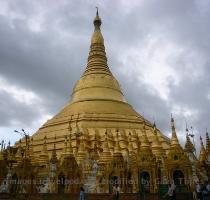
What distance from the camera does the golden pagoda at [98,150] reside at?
32.5 metres

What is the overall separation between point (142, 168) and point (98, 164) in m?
4.61

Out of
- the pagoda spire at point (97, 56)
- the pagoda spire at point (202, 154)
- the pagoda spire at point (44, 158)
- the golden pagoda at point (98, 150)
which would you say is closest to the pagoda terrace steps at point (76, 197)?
the golden pagoda at point (98, 150)

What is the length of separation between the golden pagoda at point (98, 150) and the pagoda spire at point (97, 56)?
183 millimetres

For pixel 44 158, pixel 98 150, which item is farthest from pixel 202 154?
pixel 44 158

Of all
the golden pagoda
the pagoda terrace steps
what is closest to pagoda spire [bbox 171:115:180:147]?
the golden pagoda

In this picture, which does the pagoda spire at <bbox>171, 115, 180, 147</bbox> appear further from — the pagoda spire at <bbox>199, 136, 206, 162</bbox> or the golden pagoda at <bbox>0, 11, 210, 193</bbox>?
the pagoda spire at <bbox>199, 136, 206, 162</bbox>

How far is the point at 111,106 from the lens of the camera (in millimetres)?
48688

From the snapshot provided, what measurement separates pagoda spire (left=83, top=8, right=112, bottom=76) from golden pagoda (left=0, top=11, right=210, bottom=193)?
18 cm

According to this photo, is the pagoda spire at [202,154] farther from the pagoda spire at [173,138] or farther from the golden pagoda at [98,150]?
the pagoda spire at [173,138]

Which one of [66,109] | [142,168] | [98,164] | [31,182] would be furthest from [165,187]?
[66,109]

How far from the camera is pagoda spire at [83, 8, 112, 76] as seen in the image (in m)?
54.9

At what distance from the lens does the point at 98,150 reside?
39.3 metres

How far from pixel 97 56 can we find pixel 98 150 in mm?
21579

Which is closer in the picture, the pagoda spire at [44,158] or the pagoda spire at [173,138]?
the pagoda spire at [173,138]
